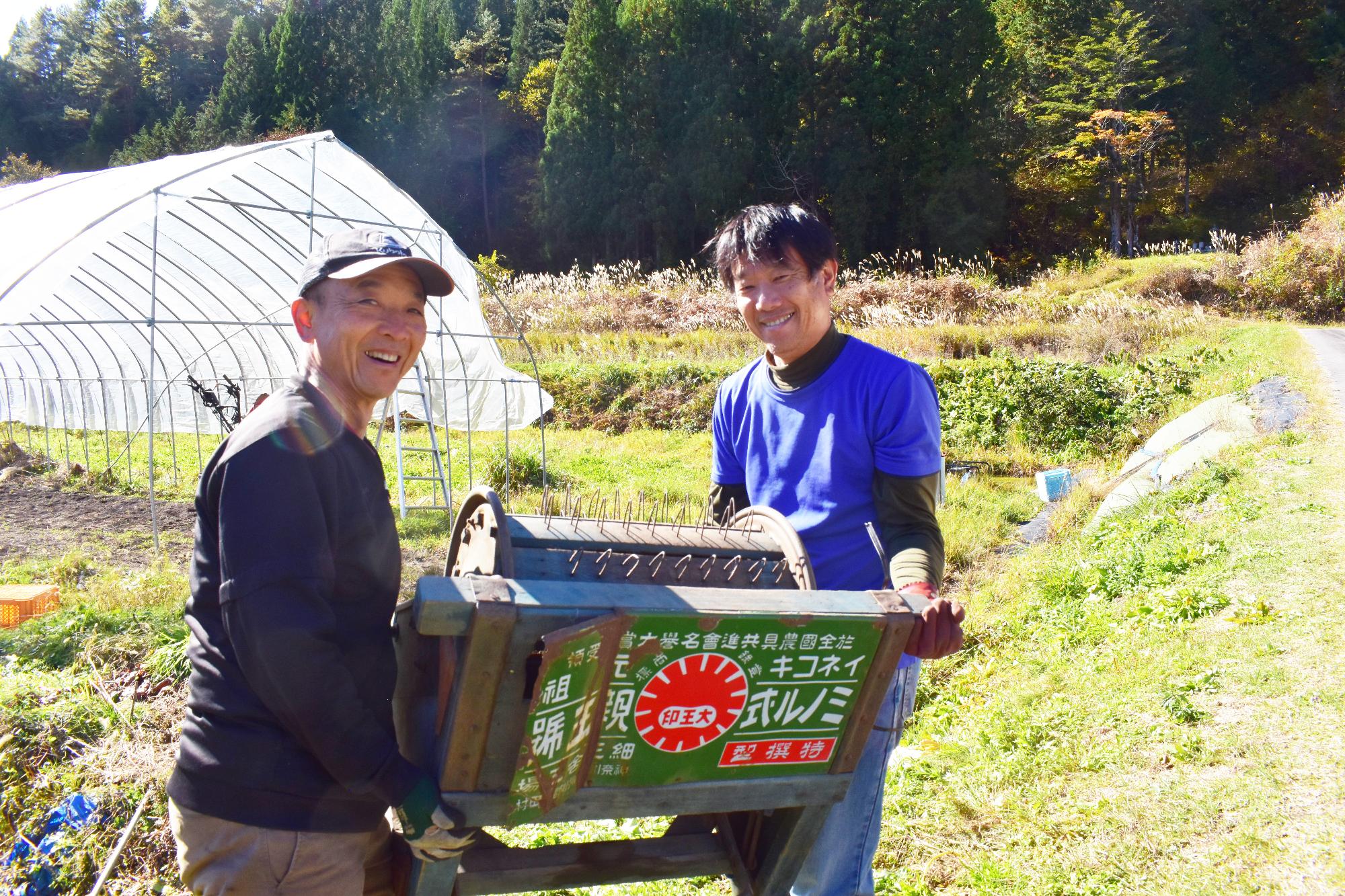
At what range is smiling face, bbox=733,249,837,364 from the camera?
2.35 metres

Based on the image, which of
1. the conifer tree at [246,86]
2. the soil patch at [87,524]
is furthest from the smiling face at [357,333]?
the conifer tree at [246,86]

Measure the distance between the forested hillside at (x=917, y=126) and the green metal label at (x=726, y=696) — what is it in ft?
88.1

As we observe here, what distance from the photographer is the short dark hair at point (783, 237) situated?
7.66 ft

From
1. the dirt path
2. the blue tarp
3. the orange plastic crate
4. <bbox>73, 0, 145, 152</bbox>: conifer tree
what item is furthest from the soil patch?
<bbox>73, 0, 145, 152</bbox>: conifer tree

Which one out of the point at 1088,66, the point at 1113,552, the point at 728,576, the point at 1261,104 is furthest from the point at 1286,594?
the point at 1261,104

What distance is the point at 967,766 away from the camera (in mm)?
3947

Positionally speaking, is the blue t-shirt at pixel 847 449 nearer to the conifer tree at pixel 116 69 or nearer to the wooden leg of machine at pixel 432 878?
the wooden leg of machine at pixel 432 878

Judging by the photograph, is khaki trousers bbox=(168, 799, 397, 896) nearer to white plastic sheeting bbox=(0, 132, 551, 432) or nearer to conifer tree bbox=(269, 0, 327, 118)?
white plastic sheeting bbox=(0, 132, 551, 432)

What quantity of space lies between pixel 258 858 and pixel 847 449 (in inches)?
58.3

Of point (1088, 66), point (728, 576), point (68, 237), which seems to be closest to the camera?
point (728, 576)

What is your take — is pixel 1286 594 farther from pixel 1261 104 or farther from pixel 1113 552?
pixel 1261 104

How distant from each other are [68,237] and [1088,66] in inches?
1200

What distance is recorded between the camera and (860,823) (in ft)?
7.14

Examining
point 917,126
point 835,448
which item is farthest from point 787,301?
point 917,126
